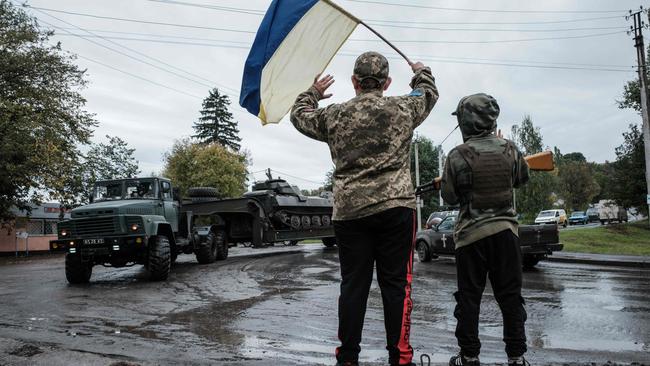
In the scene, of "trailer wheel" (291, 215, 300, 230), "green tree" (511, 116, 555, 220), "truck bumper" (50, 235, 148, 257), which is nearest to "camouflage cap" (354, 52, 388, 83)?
"truck bumper" (50, 235, 148, 257)

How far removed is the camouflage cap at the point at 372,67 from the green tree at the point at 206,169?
53281 millimetres

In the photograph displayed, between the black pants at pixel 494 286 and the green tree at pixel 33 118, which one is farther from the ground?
the green tree at pixel 33 118

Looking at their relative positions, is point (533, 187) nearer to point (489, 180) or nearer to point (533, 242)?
point (533, 242)

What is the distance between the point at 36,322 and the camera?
6.67 metres

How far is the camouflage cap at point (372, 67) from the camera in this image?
368cm

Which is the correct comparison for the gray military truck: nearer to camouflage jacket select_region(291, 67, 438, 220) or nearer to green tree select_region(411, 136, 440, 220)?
camouflage jacket select_region(291, 67, 438, 220)

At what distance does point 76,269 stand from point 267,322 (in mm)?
7542

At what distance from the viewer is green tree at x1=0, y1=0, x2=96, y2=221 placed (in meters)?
25.6

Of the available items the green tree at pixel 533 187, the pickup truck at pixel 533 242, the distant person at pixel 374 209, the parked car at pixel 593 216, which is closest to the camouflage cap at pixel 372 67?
the distant person at pixel 374 209

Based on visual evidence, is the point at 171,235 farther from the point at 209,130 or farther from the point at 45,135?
the point at 209,130

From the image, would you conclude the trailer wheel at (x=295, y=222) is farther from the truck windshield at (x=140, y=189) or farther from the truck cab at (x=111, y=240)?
the truck cab at (x=111, y=240)

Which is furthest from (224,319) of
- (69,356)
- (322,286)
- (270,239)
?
(270,239)

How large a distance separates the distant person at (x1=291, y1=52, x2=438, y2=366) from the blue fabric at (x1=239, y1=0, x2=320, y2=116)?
2.25m

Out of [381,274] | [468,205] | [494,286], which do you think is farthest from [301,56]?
[494,286]
